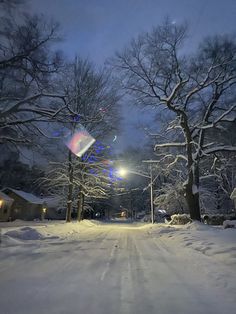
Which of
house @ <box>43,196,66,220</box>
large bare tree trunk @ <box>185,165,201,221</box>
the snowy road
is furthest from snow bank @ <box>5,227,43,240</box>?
house @ <box>43,196,66,220</box>

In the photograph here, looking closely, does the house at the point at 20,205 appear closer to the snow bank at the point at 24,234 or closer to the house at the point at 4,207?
the house at the point at 4,207

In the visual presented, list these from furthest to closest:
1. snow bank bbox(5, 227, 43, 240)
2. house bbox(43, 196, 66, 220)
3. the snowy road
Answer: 1. house bbox(43, 196, 66, 220)
2. snow bank bbox(5, 227, 43, 240)
3. the snowy road

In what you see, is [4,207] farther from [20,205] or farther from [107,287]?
[107,287]

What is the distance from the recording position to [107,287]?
5.81 metres

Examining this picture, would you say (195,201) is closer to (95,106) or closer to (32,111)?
(95,106)

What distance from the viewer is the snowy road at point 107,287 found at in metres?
4.62

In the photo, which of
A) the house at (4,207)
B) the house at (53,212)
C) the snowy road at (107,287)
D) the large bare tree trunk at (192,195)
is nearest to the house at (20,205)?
the house at (4,207)

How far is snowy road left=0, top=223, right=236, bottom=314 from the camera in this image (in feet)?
15.2

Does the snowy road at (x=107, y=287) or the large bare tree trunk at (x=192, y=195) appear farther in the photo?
the large bare tree trunk at (x=192, y=195)

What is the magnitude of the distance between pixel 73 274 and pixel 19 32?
436 inches

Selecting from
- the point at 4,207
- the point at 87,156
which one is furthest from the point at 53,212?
the point at 87,156

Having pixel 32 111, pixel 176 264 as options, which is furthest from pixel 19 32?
pixel 176 264

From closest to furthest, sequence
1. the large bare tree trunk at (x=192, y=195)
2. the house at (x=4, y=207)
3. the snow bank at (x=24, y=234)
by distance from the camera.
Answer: the snow bank at (x=24, y=234) → the large bare tree trunk at (x=192, y=195) → the house at (x=4, y=207)

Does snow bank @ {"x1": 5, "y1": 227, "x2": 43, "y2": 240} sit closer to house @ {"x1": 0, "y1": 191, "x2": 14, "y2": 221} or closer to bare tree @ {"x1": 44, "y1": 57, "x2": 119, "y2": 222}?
bare tree @ {"x1": 44, "y1": 57, "x2": 119, "y2": 222}
